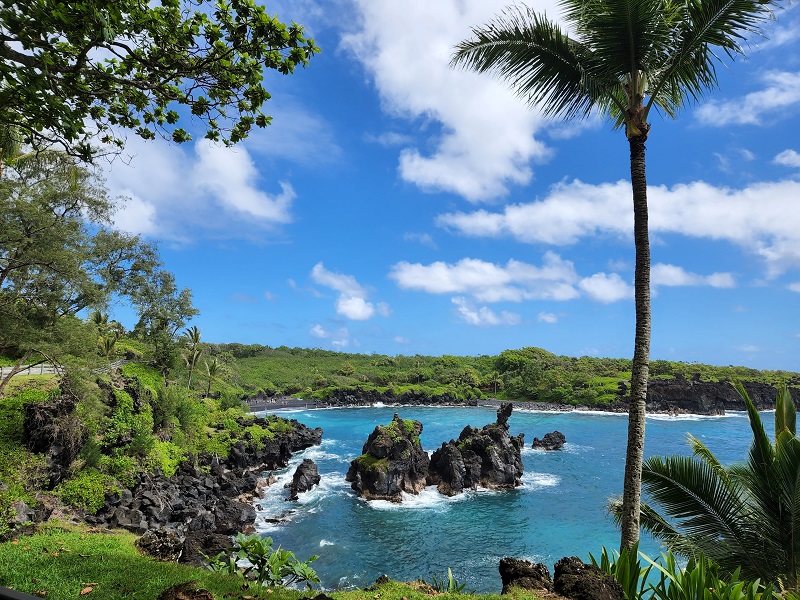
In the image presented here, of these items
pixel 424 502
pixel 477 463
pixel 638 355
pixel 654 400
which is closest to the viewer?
pixel 638 355

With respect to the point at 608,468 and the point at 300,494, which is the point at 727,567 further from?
the point at 608,468

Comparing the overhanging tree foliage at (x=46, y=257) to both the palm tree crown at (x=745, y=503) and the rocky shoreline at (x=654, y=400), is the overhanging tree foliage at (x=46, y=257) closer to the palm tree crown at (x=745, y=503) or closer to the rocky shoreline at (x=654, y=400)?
the palm tree crown at (x=745, y=503)

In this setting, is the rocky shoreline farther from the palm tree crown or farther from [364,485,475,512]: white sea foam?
the palm tree crown

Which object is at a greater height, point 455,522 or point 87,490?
point 87,490

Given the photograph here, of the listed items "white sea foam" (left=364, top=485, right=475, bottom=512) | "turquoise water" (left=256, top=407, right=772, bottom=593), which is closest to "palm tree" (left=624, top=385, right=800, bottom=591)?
"turquoise water" (left=256, top=407, right=772, bottom=593)

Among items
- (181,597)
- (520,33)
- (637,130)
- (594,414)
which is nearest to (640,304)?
(637,130)

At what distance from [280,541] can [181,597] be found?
1993cm

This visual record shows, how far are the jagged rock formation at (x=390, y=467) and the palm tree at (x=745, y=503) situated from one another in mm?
24083

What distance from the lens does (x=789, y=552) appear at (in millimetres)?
7770

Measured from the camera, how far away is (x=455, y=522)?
27.1m

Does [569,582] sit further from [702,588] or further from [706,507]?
[706,507]

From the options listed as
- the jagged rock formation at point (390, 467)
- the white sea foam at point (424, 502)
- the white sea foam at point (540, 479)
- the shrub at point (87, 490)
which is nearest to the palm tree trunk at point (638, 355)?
the shrub at point (87, 490)

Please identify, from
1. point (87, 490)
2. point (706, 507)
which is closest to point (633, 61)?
point (706, 507)

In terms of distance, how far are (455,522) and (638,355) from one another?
912 inches
